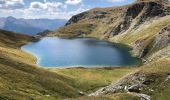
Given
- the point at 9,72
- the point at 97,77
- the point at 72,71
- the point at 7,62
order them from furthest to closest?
the point at 72,71 < the point at 97,77 < the point at 7,62 < the point at 9,72

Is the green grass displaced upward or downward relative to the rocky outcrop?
downward

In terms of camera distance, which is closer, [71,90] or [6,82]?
[6,82]

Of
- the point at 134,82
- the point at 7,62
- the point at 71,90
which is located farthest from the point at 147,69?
the point at 7,62

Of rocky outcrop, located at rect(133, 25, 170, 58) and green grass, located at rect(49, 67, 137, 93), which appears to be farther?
rocky outcrop, located at rect(133, 25, 170, 58)

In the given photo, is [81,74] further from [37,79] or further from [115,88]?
[115,88]

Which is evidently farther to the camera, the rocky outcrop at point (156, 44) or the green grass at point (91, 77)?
the rocky outcrop at point (156, 44)

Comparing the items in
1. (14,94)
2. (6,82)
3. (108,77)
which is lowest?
(14,94)

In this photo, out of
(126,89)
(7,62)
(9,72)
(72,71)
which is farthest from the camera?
(72,71)

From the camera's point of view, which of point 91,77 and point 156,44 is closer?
point 91,77

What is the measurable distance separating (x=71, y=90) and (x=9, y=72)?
14.8 metres

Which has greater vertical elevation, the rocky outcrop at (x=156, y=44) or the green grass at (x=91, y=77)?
the rocky outcrop at (x=156, y=44)

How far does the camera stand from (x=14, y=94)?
55.0 metres

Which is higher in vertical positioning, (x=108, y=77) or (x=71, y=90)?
(x=108, y=77)

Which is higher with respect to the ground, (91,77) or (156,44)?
(156,44)
